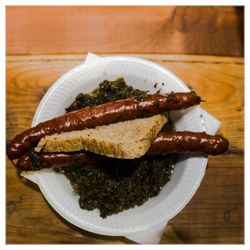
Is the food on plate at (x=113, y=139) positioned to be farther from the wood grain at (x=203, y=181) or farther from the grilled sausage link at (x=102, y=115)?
the wood grain at (x=203, y=181)

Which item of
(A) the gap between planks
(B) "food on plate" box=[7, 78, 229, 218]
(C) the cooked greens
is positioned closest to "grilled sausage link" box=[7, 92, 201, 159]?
(B) "food on plate" box=[7, 78, 229, 218]

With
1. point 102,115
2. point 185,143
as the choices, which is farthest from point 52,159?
point 185,143

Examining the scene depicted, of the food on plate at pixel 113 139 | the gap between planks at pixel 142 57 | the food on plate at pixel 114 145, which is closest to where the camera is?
the food on plate at pixel 113 139

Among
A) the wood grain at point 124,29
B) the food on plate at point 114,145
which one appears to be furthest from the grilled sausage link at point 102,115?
the wood grain at point 124,29

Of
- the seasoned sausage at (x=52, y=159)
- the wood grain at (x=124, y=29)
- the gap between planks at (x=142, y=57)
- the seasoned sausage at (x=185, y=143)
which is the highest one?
the wood grain at (x=124, y=29)

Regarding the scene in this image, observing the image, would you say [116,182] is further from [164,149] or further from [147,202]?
[164,149]

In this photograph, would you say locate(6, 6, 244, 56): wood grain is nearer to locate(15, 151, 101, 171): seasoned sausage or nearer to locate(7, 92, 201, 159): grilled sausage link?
locate(7, 92, 201, 159): grilled sausage link
